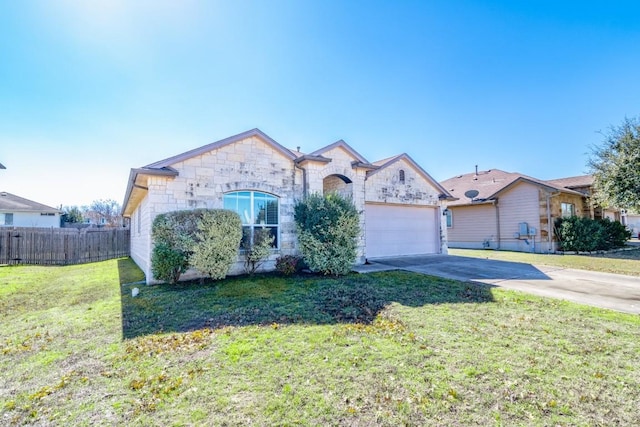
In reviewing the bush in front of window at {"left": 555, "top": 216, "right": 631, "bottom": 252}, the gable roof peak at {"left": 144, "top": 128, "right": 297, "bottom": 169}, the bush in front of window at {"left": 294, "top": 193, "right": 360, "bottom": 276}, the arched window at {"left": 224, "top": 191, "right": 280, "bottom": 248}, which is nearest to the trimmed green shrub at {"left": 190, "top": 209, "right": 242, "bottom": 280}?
the arched window at {"left": 224, "top": 191, "right": 280, "bottom": 248}

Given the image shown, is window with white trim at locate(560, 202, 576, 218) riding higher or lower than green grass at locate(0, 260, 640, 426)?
higher

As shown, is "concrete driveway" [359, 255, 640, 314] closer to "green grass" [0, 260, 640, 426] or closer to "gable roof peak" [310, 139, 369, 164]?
"green grass" [0, 260, 640, 426]

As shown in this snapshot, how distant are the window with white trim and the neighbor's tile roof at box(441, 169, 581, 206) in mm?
869

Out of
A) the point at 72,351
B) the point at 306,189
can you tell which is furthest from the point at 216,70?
the point at 72,351

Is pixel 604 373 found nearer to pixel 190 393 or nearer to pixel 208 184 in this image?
pixel 190 393

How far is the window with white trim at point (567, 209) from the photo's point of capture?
1770 centimetres

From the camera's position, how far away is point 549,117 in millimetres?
14586

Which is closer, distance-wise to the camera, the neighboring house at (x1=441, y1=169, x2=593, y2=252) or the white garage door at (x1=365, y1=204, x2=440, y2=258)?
the white garage door at (x1=365, y1=204, x2=440, y2=258)

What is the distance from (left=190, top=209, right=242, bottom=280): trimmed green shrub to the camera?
8.12 meters

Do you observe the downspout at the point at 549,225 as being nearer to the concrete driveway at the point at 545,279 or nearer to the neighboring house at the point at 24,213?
the concrete driveway at the point at 545,279

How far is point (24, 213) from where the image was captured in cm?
2509

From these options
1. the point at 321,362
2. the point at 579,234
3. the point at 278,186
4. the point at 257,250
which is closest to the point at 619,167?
Result: the point at 579,234

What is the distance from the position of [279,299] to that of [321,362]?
3252 millimetres

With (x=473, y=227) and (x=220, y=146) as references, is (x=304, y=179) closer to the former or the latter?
(x=220, y=146)
